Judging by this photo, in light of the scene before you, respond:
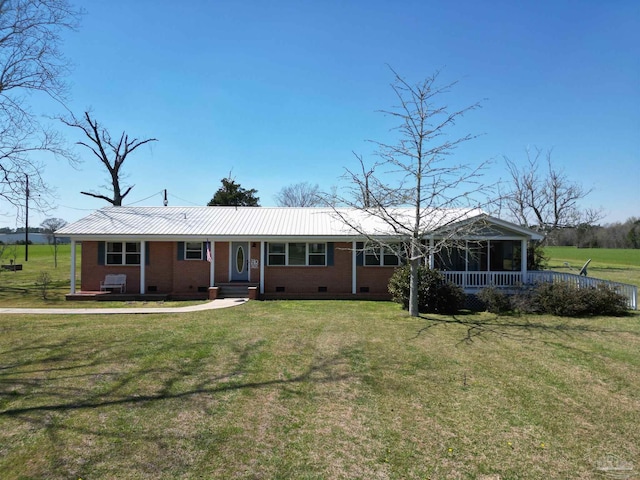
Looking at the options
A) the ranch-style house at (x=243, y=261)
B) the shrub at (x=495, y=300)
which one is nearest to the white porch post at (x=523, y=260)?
the ranch-style house at (x=243, y=261)

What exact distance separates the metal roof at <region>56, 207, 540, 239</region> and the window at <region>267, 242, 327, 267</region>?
0.71m

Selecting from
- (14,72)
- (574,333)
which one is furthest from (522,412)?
(14,72)

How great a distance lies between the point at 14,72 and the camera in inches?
643

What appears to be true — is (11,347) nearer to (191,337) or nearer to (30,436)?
(191,337)

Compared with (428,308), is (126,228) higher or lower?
higher

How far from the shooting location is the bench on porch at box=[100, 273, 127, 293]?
57.7 ft

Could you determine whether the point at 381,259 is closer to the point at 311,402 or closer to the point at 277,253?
the point at 277,253

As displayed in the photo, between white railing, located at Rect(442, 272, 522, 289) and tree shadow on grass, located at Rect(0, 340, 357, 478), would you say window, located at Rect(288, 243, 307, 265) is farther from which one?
tree shadow on grass, located at Rect(0, 340, 357, 478)

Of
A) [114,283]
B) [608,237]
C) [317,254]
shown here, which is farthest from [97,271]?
[608,237]

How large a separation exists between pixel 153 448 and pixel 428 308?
11.6 metres

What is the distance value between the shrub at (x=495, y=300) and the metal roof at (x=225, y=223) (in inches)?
127

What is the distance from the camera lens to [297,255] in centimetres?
1816

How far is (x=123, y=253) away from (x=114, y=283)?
1.43 m

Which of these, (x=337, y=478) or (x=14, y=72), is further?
(x=14, y=72)
